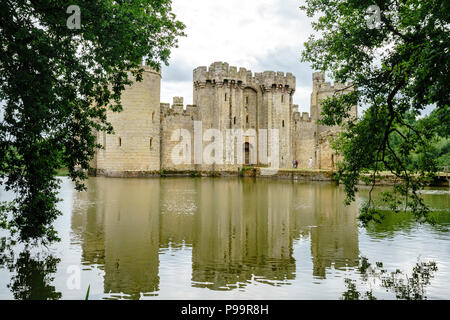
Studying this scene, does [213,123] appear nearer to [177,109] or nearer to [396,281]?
[177,109]

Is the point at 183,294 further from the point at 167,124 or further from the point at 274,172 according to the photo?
the point at 167,124

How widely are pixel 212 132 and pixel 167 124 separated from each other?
4348mm

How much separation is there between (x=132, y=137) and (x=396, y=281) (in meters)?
27.5

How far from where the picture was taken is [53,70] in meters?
6.73

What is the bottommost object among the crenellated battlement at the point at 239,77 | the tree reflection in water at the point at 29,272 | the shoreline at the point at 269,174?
the tree reflection in water at the point at 29,272

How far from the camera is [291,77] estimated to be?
128ft

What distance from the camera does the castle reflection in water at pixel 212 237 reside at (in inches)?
247

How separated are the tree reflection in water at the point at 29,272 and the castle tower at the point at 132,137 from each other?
23344mm

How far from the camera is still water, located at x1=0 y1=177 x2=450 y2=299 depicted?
550 cm

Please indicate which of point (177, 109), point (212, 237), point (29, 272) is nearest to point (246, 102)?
point (177, 109)

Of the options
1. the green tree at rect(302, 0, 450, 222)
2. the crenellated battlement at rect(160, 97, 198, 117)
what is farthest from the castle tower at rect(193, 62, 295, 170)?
the green tree at rect(302, 0, 450, 222)

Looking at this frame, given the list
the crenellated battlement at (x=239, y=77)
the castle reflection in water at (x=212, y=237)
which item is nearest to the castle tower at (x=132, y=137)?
the crenellated battlement at (x=239, y=77)

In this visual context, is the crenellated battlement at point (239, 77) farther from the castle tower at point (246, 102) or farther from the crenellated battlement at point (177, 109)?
the crenellated battlement at point (177, 109)

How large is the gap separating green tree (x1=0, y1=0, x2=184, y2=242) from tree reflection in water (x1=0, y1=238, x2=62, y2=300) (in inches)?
19.3
